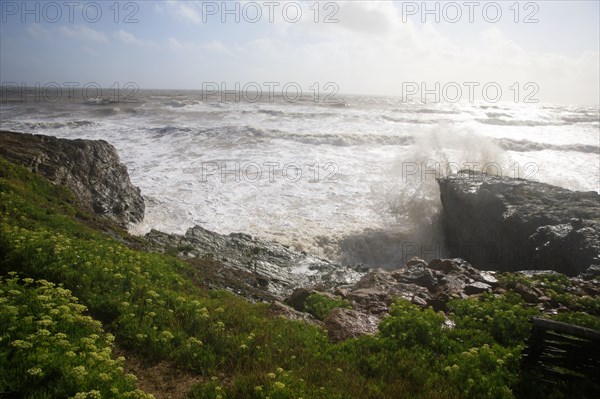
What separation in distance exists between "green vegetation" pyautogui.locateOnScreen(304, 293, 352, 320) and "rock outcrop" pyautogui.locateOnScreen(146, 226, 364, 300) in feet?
8.64

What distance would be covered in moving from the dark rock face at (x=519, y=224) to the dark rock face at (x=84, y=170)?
760 inches

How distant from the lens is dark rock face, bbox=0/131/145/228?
20.1 metres

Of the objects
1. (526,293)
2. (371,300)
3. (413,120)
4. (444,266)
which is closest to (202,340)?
(371,300)

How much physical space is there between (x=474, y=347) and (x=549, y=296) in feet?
15.8

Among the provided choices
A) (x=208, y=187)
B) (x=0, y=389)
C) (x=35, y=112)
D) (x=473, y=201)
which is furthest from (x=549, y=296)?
(x=35, y=112)

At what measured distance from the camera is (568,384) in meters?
7.14

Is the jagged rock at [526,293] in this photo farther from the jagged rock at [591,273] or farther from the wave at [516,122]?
the wave at [516,122]

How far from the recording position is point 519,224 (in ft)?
62.6

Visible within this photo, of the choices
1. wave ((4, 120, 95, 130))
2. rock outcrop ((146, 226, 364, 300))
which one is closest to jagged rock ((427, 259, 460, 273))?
rock outcrop ((146, 226, 364, 300))

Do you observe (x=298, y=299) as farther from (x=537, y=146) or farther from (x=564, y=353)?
(x=537, y=146)

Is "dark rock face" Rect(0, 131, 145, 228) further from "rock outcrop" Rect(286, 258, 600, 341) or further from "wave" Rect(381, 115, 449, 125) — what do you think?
"wave" Rect(381, 115, 449, 125)

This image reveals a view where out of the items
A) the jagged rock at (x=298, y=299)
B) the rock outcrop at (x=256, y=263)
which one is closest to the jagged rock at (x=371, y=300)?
the jagged rock at (x=298, y=299)

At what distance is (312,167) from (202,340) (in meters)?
31.5

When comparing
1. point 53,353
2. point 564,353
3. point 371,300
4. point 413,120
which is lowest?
point 371,300
